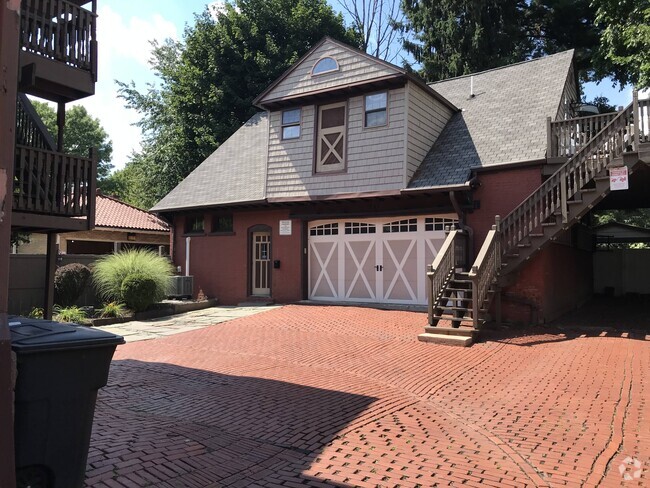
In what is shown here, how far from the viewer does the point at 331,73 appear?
14.8 metres

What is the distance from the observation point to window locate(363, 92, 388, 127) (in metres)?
14.2

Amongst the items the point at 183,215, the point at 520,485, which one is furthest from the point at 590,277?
the point at 520,485

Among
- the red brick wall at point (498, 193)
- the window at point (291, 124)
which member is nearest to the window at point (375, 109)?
the window at point (291, 124)

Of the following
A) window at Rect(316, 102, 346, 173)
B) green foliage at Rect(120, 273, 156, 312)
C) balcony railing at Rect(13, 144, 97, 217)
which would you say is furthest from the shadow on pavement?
window at Rect(316, 102, 346, 173)

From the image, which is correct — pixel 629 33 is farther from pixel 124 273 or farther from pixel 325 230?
pixel 124 273

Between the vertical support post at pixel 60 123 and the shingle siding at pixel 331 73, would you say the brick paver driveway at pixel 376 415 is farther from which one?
the shingle siding at pixel 331 73

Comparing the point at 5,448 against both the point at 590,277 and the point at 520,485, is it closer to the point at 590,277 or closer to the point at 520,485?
the point at 520,485

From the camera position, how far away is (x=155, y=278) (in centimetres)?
1437

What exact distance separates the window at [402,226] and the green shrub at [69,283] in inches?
355

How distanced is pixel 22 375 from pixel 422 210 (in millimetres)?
11450

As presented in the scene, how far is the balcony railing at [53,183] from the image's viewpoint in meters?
7.81

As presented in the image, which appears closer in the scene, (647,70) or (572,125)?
(572,125)

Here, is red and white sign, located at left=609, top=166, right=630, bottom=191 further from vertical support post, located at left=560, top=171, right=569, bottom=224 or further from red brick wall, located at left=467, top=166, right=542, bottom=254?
red brick wall, located at left=467, top=166, right=542, bottom=254

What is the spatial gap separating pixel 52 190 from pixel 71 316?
214 inches
